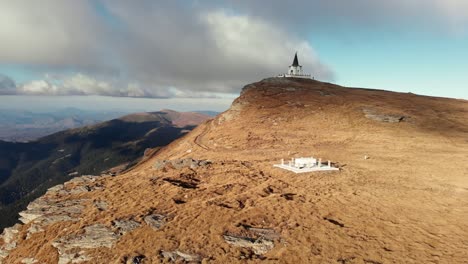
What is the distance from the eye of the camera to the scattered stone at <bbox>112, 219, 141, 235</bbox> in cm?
2259

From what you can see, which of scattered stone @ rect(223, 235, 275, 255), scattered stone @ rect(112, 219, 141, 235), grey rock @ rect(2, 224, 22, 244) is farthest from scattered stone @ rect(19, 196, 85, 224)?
scattered stone @ rect(223, 235, 275, 255)

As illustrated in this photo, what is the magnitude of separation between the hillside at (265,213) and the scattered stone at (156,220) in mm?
108

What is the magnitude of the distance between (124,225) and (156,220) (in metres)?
2.39

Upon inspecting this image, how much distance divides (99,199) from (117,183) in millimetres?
4743

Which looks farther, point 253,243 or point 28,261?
point 28,261

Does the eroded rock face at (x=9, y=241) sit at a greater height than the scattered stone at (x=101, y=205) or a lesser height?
lesser

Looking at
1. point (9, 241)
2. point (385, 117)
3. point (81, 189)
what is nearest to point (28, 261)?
point (9, 241)

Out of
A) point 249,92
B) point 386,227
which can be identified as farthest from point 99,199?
point 249,92

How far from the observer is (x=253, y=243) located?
20.4 metres

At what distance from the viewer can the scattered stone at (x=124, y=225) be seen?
22594 mm

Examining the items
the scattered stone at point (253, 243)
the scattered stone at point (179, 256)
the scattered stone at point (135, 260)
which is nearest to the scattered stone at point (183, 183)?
the scattered stone at point (253, 243)

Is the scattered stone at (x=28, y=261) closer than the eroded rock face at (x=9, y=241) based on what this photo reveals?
Yes

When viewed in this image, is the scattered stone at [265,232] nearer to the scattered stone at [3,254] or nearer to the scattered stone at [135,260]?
the scattered stone at [135,260]

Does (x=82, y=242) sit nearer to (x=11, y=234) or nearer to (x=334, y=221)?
(x=11, y=234)
